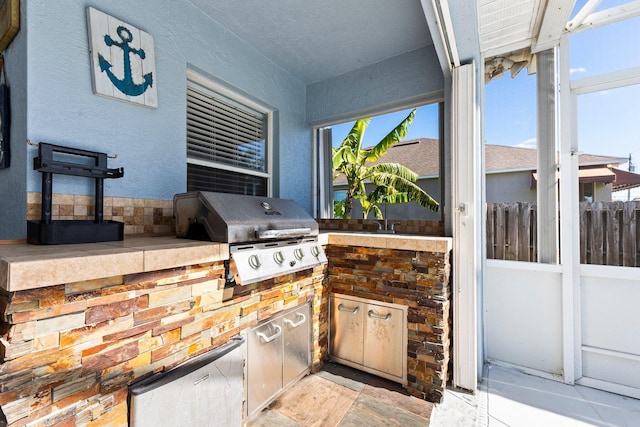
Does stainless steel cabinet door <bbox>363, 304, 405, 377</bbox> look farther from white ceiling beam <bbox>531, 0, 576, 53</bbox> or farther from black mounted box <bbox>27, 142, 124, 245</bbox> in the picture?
white ceiling beam <bbox>531, 0, 576, 53</bbox>

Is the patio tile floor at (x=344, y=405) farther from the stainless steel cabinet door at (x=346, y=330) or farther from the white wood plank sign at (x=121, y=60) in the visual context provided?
the white wood plank sign at (x=121, y=60)

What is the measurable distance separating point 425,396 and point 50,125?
3.08 meters

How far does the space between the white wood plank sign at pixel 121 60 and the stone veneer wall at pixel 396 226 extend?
7.22 ft

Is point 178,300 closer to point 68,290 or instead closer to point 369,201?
point 68,290

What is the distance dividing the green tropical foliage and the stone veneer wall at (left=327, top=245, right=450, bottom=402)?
1.38 metres

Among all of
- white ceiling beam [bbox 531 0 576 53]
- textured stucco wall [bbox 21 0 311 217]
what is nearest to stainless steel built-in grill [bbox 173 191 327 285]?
textured stucco wall [bbox 21 0 311 217]

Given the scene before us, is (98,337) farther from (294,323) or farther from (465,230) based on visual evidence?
(465,230)

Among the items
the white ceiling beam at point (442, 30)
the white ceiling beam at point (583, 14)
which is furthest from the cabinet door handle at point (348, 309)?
the white ceiling beam at point (583, 14)

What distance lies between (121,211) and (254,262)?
106cm

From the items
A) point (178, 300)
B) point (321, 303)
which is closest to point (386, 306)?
point (321, 303)

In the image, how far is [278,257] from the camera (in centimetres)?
180

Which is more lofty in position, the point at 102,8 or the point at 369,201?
the point at 102,8

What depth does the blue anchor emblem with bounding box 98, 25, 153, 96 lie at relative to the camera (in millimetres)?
1835

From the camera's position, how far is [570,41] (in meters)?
2.44
